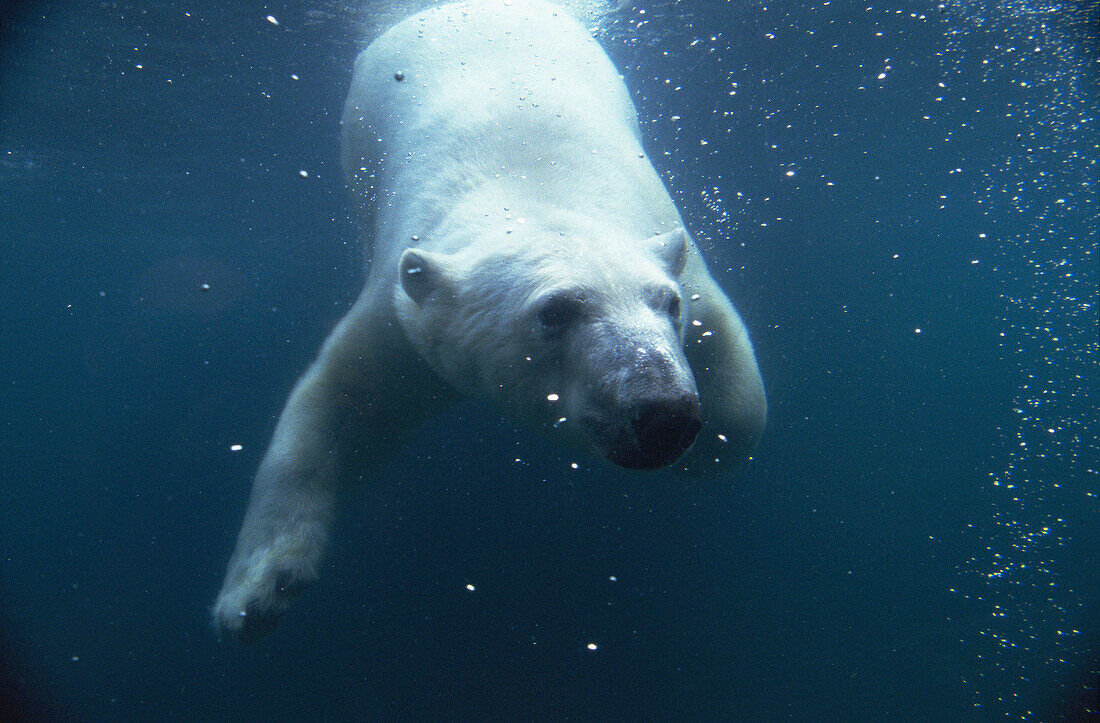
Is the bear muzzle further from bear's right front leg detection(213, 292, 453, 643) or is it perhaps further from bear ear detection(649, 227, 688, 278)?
bear's right front leg detection(213, 292, 453, 643)

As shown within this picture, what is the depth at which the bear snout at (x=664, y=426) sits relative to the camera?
56.8 inches

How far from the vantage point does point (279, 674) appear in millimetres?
6219

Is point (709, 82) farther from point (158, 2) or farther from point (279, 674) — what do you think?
point (279, 674)

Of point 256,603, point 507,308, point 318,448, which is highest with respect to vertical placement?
point 507,308

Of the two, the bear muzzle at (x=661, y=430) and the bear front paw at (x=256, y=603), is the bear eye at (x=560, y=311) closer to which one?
the bear muzzle at (x=661, y=430)

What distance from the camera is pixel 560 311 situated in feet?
5.86

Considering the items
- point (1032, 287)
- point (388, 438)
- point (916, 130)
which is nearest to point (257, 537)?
point (388, 438)

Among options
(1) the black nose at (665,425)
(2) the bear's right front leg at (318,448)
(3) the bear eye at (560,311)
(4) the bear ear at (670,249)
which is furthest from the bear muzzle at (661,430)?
(2) the bear's right front leg at (318,448)

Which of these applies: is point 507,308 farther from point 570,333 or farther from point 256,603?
point 256,603

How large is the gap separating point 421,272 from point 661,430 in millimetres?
1060

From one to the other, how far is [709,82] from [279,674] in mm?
10608

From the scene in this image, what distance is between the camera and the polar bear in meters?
1.73

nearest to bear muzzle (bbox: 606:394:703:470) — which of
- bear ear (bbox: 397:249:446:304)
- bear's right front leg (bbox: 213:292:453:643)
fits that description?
bear ear (bbox: 397:249:446:304)

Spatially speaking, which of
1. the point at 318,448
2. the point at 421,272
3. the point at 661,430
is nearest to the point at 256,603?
the point at 318,448
